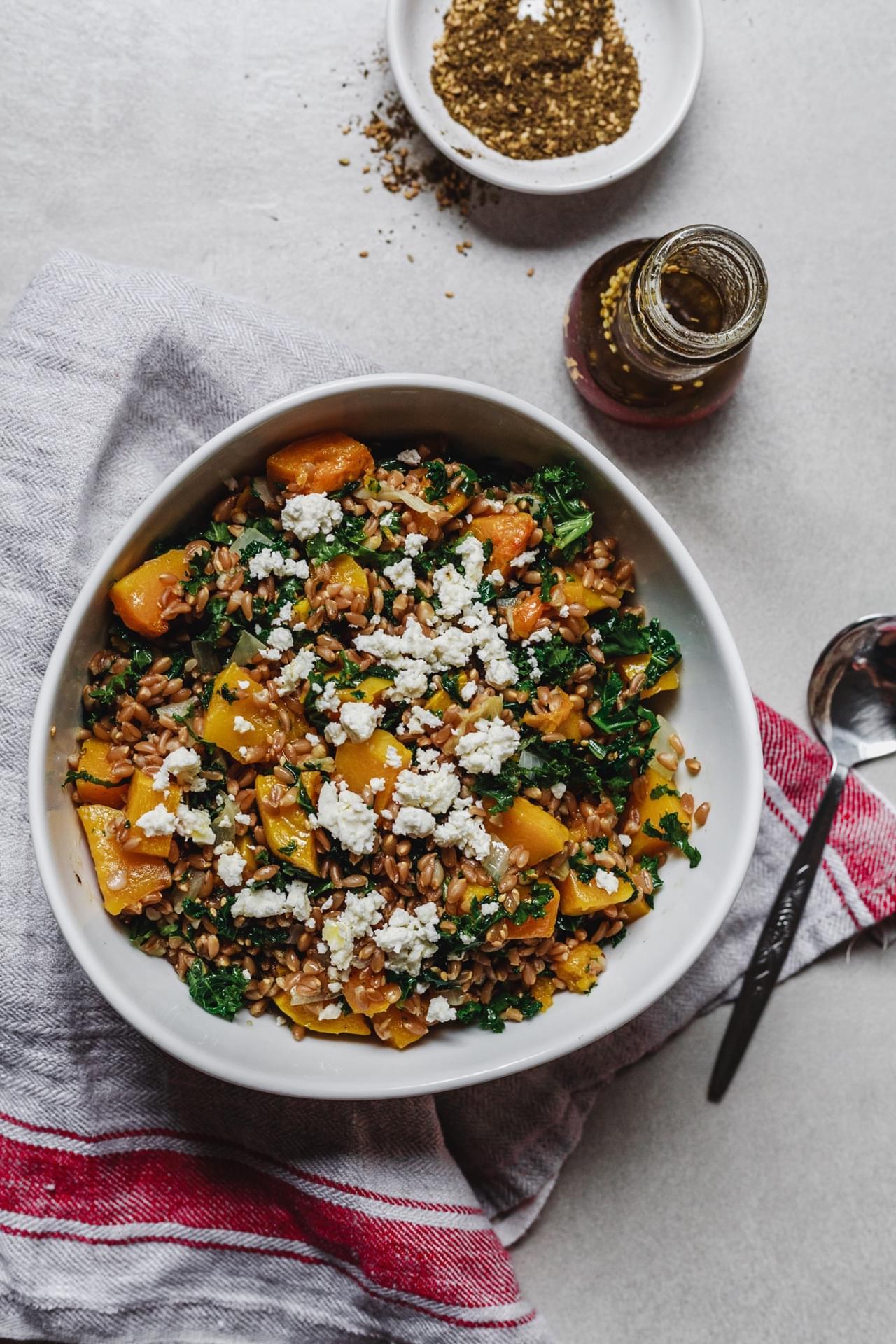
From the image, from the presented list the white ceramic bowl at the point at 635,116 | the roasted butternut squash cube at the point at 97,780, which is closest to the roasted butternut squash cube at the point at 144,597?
the roasted butternut squash cube at the point at 97,780

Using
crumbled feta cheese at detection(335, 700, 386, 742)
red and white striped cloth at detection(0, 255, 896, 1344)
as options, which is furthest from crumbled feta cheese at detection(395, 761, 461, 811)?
red and white striped cloth at detection(0, 255, 896, 1344)

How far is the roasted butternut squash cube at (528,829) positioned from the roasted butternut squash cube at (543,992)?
0.33m

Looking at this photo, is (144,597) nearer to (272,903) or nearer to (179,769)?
(179,769)

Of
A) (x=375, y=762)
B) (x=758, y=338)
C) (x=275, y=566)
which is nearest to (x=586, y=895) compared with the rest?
(x=375, y=762)

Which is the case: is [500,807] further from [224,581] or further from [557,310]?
[557,310]

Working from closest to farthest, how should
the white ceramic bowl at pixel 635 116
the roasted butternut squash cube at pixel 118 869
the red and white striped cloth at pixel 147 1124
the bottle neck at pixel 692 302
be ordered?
the roasted butternut squash cube at pixel 118 869, the bottle neck at pixel 692 302, the red and white striped cloth at pixel 147 1124, the white ceramic bowl at pixel 635 116

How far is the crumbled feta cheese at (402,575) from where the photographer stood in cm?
221

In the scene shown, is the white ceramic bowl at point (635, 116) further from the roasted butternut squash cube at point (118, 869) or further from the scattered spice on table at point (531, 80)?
the roasted butternut squash cube at point (118, 869)

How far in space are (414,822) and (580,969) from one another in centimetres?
58

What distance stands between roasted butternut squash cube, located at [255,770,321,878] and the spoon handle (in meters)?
1.39

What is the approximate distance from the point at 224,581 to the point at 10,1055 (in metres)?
1.35

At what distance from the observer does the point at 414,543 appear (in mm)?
2223

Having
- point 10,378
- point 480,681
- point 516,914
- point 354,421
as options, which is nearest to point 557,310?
point 354,421

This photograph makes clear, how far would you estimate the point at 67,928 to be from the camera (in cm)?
204
